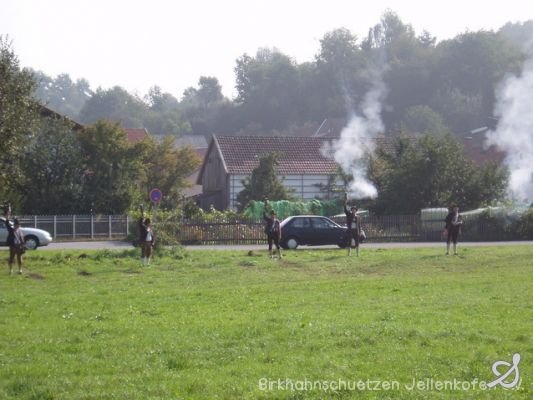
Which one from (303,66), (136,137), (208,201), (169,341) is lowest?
(169,341)

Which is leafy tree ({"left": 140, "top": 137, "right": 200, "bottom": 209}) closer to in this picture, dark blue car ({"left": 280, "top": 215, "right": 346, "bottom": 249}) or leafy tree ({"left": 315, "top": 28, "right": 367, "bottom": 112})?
dark blue car ({"left": 280, "top": 215, "right": 346, "bottom": 249})

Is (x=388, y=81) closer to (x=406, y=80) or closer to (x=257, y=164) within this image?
(x=406, y=80)

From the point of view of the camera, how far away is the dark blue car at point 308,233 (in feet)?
115

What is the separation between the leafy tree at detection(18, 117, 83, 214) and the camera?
48750 millimetres

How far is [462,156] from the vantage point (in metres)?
46.8

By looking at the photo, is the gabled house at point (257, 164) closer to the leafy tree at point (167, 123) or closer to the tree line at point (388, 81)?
the tree line at point (388, 81)

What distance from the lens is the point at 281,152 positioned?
60844 millimetres

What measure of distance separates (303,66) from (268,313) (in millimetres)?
109661

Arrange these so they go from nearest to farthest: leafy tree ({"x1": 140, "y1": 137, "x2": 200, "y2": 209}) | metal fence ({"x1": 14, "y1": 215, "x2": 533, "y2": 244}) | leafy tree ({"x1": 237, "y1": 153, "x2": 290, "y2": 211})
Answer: metal fence ({"x1": 14, "y1": 215, "x2": 533, "y2": 244}) < leafy tree ({"x1": 237, "y1": 153, "x2": 290, "y2": 211}) < leafy tree ({"x1": 140, "y1": 137, "x2": 200, "y2": 209})

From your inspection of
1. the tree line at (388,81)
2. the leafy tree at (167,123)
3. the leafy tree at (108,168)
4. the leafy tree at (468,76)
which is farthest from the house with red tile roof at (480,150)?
the leafy tree at (167,123)

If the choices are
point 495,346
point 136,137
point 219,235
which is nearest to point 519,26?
point 136,137

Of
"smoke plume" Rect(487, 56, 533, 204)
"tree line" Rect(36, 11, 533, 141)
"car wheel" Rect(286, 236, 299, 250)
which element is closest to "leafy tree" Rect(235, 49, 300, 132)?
"tree line" Rect(36, 11, 533, 141)

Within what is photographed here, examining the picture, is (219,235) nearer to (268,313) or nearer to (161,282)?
(161,282)

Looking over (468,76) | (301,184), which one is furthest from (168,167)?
(468,76)
